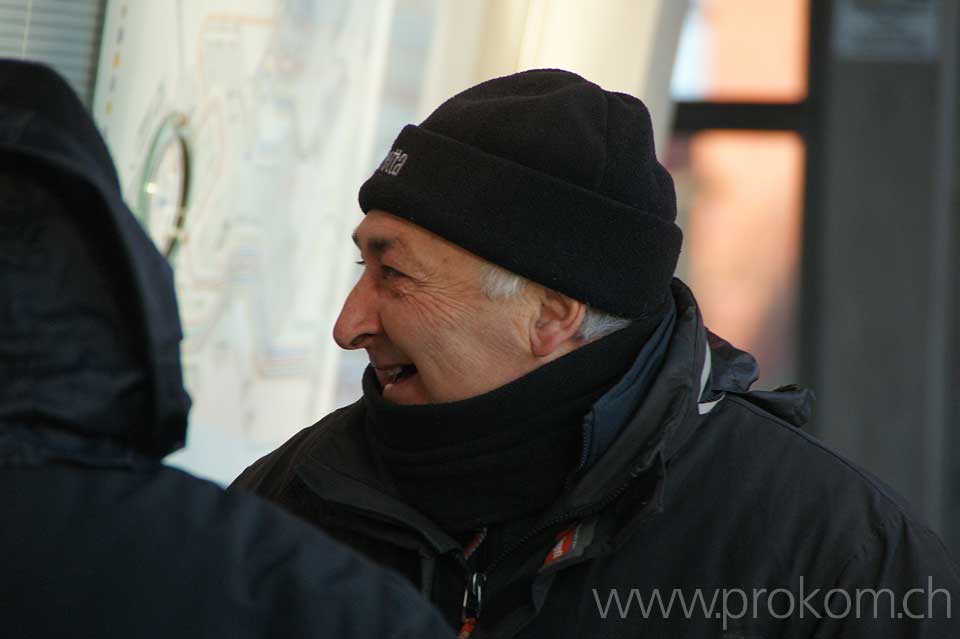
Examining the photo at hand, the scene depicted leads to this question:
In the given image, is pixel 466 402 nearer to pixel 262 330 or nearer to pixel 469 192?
pixel 469 192

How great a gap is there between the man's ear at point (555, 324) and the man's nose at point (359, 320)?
0.76 ft

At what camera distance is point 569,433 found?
1994 millimetres

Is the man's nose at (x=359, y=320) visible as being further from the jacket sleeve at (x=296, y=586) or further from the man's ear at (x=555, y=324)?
the jacket sleeve at (x=296, y=586)

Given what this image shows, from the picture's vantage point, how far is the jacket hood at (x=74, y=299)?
3.70 ft

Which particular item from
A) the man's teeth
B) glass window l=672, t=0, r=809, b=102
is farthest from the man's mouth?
glass window l=672, t=0, r=809, b=102

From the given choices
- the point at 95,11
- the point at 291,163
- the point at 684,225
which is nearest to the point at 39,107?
the point at 95,11

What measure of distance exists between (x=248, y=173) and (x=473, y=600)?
1.43 metres

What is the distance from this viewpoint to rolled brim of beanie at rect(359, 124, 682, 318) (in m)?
2.01

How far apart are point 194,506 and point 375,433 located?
92cm

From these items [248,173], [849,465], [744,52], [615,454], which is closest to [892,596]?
[849,465]

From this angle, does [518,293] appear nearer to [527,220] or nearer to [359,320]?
[527,220]

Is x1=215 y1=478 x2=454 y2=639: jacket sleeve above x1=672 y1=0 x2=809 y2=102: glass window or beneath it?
beneath

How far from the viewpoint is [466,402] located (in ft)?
6.54

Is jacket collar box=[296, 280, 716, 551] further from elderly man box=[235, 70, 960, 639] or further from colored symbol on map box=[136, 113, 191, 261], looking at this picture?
colored symbol on map box=[136, 113, 191, 261]
